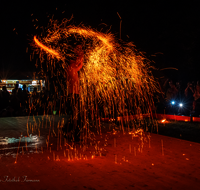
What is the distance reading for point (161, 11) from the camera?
14.4m

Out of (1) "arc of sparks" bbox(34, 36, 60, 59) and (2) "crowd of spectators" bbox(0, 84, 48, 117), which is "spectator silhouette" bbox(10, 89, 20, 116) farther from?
(1) "arc of sparks" bbox(34, 36, 60, 59)

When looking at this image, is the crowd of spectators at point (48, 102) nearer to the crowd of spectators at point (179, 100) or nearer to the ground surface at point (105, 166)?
the crowd of spectators at point (179, 100)

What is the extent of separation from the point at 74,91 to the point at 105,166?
244 centimetres

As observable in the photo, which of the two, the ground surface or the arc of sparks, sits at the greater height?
the arc of sparks

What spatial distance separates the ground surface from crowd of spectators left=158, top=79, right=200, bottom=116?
7374mm

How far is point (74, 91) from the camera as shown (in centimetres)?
576

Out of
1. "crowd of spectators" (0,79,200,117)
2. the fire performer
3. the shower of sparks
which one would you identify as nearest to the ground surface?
the fire performer

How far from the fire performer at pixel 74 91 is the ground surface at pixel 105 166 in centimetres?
45

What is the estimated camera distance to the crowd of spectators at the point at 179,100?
1266 centimetres

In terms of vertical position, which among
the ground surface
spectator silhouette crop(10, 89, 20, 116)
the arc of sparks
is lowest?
the ground surface

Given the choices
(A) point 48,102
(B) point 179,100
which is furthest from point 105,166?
(B) point 179,100

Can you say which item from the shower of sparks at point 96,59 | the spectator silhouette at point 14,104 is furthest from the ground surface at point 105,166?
the spectator silhouette at point 14,104

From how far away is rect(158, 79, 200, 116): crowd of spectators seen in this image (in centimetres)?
1266

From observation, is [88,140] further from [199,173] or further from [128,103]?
Result: [128,103]
